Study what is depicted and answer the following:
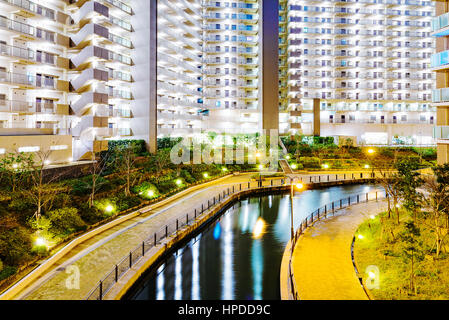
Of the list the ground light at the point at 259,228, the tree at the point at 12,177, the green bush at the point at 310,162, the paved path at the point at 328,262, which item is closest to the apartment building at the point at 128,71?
the tree at the point at 12,177

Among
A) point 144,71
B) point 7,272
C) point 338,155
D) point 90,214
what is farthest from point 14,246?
point 338,155

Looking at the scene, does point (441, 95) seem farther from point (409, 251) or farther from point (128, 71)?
point (128, 71)

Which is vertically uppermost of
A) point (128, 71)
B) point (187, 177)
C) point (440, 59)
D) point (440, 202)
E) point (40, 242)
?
point (128, 71)

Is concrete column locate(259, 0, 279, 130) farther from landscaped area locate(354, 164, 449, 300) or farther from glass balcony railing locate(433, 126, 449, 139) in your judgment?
landscaped area locate(354, 164, 449, 300)

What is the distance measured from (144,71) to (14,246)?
33213mm

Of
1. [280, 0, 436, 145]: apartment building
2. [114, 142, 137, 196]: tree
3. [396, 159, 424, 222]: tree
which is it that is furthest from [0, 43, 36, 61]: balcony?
[280, 0, 436, 145]: apartment building

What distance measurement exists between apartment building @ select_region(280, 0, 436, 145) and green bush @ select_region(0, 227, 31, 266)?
52.7 meters

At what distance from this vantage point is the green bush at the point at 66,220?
1616cm

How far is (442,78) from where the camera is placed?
19.4m

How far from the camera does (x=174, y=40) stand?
180 feet

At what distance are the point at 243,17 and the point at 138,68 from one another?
2769 centimetres

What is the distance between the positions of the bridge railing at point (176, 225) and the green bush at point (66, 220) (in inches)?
138

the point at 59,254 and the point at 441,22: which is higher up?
the point at 441,22

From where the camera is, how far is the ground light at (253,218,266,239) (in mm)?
20281
